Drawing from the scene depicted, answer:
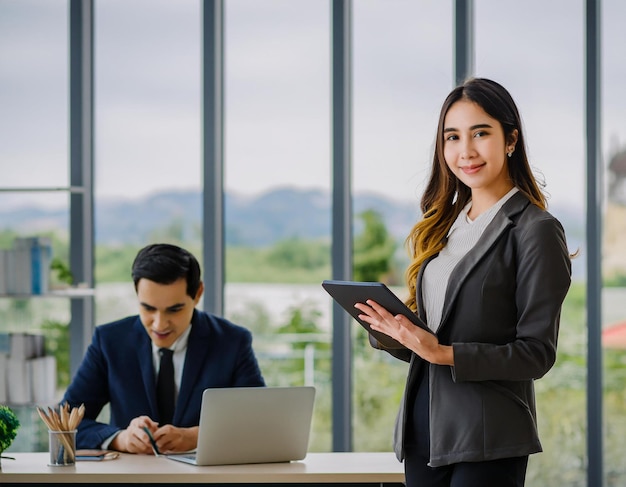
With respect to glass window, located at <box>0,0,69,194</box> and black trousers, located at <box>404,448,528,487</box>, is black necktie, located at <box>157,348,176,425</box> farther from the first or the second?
glass window, located at <box>0,0,69,194</box>

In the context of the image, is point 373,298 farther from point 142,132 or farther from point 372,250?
point 142,132

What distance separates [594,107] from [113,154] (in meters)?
2.38

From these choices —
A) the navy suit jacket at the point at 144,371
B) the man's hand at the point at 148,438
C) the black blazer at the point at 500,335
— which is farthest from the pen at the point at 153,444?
the black blazer at the point at 500,335

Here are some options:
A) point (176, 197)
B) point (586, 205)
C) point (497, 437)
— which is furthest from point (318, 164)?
point (497, 437)

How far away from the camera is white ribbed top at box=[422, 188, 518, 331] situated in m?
2.27

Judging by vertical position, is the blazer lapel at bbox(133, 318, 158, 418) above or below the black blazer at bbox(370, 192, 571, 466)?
below

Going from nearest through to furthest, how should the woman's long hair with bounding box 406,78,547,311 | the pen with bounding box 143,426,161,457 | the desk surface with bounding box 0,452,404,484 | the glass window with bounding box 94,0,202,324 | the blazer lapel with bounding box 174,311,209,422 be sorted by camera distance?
the woman's long hair with bounding box 406,78,547,311, the desk surface with bounding box 0,452,404,484, the pen with bounding box 143,426,161,457, the blazer lapel with bounding box 174,311,209,422, the glass window with bounding box 94,0,202,324

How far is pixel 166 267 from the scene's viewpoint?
3279mm

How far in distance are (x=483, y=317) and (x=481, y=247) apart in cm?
17

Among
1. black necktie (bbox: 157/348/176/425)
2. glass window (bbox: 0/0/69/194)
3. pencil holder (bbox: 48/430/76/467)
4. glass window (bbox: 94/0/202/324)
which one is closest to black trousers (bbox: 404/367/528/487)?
pencil holder (bbox: 48/430/76/467)

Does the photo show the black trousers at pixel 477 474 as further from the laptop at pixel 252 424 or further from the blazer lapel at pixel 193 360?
the blazer lapel at pixel 193 360

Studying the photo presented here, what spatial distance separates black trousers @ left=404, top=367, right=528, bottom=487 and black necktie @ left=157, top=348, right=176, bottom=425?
4.05 ft

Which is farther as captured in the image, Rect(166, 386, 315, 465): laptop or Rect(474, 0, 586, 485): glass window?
Rect(474, 0, 586, 485): glass window

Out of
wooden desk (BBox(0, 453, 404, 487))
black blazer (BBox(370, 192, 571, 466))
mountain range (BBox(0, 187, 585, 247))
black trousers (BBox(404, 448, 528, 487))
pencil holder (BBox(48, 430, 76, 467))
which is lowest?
wooden desk (BBox(0, 453, 404, 487))
